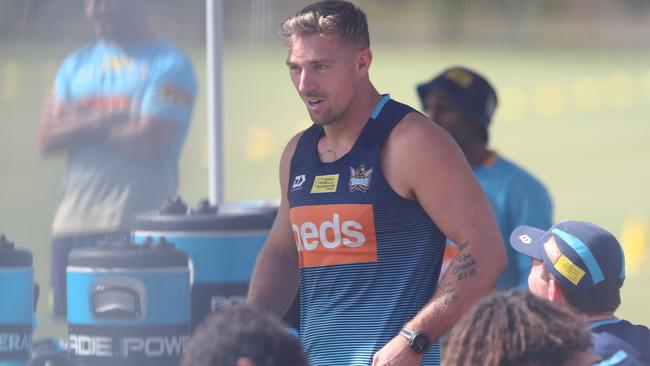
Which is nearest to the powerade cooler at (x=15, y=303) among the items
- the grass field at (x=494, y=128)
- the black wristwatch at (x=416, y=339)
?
the grass field at (x=494, y=128)

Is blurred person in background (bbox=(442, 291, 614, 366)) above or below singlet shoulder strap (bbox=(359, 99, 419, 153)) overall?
below

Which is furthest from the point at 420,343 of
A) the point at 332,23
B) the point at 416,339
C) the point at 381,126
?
the point at 332,23

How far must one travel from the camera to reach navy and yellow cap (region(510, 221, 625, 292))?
11.5ft

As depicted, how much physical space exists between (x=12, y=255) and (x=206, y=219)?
72 centimetres

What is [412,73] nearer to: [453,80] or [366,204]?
[453,80]

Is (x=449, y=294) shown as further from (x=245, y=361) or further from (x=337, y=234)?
(x=245, y=361)

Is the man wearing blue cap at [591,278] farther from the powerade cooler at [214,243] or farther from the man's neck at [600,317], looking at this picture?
the powerade cooler at [214,243]

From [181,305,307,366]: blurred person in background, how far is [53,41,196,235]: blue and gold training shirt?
9.72 ft

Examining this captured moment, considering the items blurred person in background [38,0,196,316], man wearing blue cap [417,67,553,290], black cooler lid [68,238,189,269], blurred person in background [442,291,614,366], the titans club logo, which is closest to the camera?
blurred person in background [442,291,614,366]

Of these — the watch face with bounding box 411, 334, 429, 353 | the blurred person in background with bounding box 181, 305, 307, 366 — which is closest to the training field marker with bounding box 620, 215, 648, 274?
the watch face with bounding box 411, 334, 429, 353

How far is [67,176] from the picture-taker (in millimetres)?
5391

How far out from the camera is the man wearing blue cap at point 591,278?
3469 millimetres

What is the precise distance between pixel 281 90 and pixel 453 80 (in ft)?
51.6

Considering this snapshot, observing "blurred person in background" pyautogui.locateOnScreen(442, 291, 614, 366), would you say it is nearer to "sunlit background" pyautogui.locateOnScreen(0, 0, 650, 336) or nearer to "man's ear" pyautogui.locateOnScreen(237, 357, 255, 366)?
"man's ear" pyautogui.locateOnScreen(237, 357, 255, 366)
